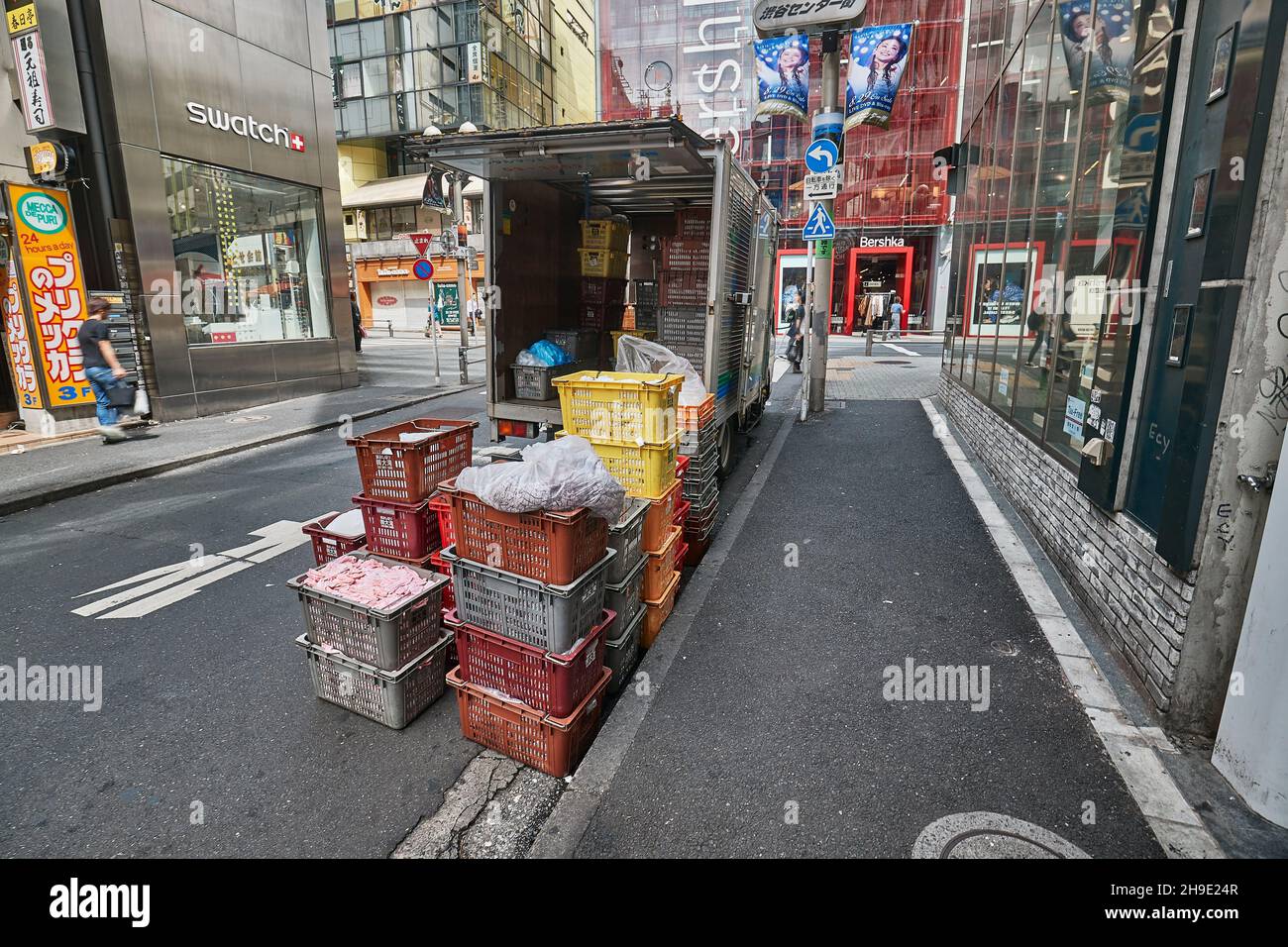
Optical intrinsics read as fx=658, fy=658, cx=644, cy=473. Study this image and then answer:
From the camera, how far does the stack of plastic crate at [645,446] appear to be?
415cm

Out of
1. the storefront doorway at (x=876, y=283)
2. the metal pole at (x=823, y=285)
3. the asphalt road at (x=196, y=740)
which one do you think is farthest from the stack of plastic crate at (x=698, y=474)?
the storefront doorway at (x=876, y=283)

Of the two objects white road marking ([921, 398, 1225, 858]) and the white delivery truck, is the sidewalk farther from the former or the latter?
the white delivery truck

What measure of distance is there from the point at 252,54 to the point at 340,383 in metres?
6.15

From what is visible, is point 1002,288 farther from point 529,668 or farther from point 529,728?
point 529,728

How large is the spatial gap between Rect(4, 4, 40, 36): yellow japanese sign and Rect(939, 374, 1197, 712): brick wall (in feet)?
45.5

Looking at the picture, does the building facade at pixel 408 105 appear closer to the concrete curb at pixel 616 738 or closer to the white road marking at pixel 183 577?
the white road marking at pixel 183 577

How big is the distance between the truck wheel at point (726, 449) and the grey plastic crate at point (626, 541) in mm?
3518

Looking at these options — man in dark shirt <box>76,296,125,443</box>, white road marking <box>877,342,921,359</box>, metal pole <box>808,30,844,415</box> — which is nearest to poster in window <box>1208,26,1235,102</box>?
metal pole <box>808,30,844,415</box>

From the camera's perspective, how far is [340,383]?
47.1 feet

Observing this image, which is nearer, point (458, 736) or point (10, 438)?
point (458, 736)

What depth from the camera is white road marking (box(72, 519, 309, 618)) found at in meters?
4.60

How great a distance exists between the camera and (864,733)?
3.18m
